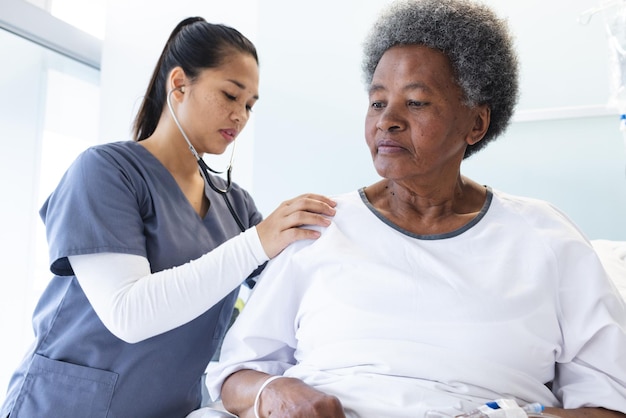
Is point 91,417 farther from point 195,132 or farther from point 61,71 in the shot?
point 61,71

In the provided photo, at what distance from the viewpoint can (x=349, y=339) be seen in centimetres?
102

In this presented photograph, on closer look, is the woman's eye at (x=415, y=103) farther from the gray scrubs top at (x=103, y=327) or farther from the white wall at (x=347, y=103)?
the white wall at (x=347, y=103)

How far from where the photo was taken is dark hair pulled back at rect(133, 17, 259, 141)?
1.38m

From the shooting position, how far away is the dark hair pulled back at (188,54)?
4.54 feet

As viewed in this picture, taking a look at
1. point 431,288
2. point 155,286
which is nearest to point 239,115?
point 155,286

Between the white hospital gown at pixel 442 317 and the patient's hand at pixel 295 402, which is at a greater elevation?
the white hospital gown at pixel 442 317

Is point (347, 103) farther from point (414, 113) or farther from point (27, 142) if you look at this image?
point (27, 142)

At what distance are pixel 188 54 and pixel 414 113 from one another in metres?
0.61

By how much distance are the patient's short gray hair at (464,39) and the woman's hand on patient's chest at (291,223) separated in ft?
1.09

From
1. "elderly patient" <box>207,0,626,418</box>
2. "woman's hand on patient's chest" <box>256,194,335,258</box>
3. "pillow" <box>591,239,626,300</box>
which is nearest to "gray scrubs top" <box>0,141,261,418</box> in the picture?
"elderly patient" <box>207,0,626,418</box>

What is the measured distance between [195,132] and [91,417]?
2.12 feet

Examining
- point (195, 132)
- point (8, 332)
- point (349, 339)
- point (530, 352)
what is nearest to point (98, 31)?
point (8, 332)

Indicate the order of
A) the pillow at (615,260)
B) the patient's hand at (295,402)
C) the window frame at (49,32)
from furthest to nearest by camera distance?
1. the window frame at (49,32)
2. the pillow at (615,260)
3. the patient's hand at (295,402)

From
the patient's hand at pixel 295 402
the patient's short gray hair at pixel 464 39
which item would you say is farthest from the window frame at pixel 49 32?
the patient's hand at pixel 295 402
